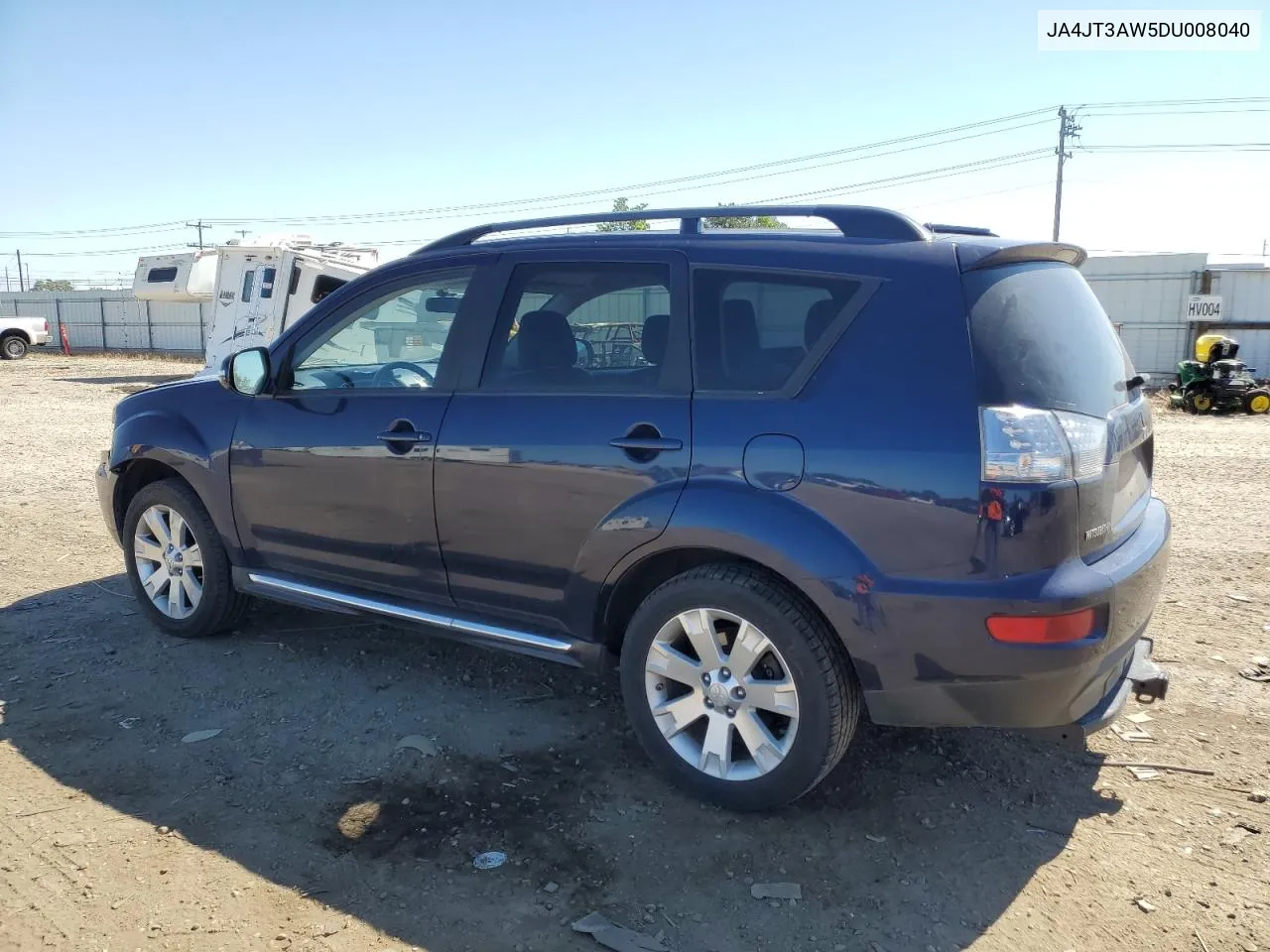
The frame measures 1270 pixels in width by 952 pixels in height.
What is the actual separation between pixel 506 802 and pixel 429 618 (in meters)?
0.89

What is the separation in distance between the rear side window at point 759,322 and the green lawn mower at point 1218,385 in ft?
49.4

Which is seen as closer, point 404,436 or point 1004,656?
point 1004,656

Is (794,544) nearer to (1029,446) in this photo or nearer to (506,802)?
(1029,446)

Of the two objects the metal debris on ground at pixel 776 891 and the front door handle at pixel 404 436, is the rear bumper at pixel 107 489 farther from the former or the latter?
the metal debris on ground at pixel 776 891

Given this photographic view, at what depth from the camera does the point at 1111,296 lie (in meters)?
22.9

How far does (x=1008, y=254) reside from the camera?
10.5ft

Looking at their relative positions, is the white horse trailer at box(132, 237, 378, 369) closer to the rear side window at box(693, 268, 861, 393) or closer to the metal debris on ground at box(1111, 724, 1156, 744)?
the rear side window at box(693, 268, 861, 393)

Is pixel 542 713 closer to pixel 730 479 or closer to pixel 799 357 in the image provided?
pixel 730 479

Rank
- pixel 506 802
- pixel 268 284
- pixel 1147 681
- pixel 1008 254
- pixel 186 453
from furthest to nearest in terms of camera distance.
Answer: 1. pixel 268 284
2. pixel 186 453
3. pixel 1147 681
4. pixel 506 802
5. pixel 1008 254

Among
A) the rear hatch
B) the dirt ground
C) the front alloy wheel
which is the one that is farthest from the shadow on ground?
the rear hatch

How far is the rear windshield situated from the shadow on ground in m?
1.42

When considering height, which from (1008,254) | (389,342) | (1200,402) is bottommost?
(1200,402)

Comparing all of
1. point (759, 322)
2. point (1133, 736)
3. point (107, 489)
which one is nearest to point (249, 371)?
point (107, 489)

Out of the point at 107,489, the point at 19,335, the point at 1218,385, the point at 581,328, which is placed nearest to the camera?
the point at 581,328
